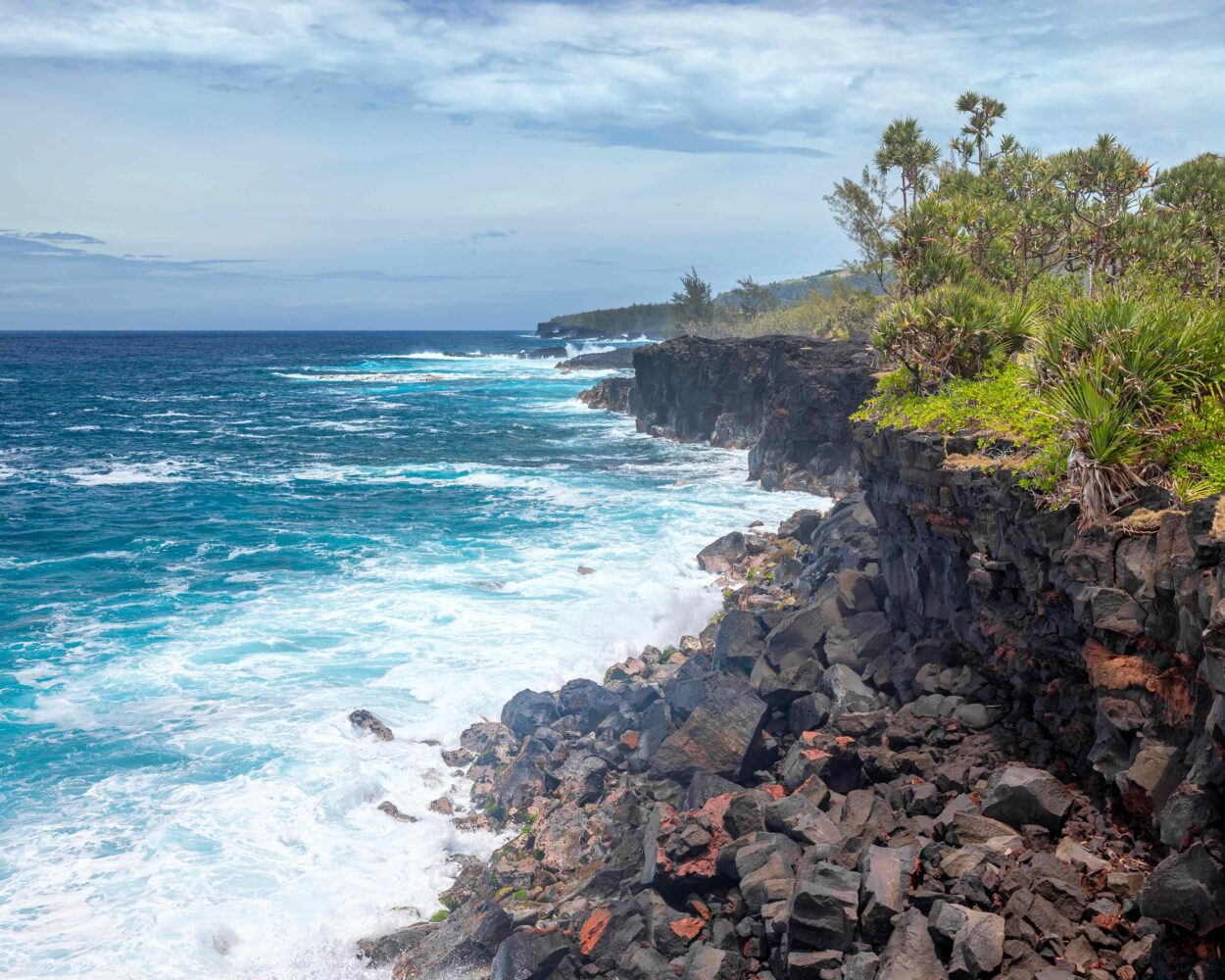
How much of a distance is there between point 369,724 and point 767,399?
32.7m

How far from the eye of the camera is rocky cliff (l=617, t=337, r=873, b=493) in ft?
127

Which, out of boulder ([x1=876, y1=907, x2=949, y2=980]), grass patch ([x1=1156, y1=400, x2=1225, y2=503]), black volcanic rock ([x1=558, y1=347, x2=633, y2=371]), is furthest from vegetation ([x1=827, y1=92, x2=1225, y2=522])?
black volcanic rock ([x1=558, y1=347, x2=633, y2=371])

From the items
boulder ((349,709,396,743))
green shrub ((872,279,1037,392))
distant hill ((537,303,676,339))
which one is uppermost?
distant hill ((537,303,676,339))

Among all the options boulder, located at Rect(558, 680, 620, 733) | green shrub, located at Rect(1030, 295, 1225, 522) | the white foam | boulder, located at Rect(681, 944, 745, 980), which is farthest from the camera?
the white foam

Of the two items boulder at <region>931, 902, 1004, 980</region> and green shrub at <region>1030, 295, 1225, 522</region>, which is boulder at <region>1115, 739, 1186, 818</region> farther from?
green shrub at <region>1030, 295, 1225, 522</region>

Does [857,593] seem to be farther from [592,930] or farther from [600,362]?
[600,362]

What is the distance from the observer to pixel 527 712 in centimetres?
1795

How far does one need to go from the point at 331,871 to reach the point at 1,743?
352 inches

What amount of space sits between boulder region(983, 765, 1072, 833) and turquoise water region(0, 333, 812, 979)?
863 centimetres

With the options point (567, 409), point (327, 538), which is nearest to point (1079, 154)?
point (327, 538)

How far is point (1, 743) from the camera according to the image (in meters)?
17.8

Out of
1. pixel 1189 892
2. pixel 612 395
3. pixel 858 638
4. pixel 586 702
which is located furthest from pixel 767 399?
pixel 1189 892

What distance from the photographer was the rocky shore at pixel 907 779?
7.84m

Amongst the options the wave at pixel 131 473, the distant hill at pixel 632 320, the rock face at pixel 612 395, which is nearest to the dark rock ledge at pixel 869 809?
the wave at pixel 131 473
